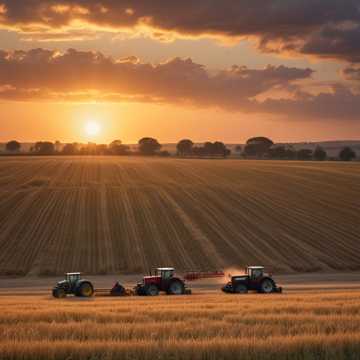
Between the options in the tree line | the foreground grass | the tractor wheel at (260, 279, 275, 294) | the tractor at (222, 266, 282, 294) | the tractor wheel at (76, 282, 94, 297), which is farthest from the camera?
the tree line

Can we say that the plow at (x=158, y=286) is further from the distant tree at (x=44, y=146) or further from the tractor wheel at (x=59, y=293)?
the distant tree at (x=44, y=146)

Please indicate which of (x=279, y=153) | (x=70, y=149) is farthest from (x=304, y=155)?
(x=70, y=149)

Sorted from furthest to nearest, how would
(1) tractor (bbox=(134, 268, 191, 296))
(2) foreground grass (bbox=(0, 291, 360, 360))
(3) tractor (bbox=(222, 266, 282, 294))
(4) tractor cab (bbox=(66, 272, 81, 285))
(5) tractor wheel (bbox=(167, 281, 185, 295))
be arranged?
(3) tractor (bbox=(222, 266, 282, 294)) < (4) tractor cab (bbox=(66, 272, 81, 285)) < (5) tractor wheel (bbox=(167, 281, 185, 295)) < (1) tractor (bbox=(134, 268, 191, 296)) < (2) foreground grass (bbox=(0, 291, 360, 360))

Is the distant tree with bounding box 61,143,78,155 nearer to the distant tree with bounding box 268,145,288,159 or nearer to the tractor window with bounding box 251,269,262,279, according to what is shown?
the distant tree with bounding box 268,145,288,159

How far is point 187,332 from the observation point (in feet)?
49.7

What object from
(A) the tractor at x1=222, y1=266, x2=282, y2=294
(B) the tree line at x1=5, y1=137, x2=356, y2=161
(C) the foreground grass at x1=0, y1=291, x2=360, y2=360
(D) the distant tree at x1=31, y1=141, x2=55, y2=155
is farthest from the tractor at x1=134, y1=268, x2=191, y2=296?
(D) the distant tree at x1=31, y1=141, x2=55, y2=155

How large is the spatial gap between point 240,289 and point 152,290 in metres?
4.25

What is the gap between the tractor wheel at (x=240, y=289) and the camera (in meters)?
31.0

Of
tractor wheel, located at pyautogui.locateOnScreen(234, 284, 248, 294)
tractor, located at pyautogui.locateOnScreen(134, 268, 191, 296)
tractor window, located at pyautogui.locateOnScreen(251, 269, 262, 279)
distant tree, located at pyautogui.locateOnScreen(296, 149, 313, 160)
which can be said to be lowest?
tractor wheel, located at pyautogui.locateOnScreen(234, 284, 248, 294)

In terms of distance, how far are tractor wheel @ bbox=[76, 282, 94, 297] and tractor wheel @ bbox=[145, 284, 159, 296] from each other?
2.52m

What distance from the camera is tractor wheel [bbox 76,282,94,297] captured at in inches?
1173

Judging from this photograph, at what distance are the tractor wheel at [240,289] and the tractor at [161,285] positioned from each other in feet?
7.68

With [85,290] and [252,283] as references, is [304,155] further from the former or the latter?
[85,290]

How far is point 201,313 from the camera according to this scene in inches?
731
